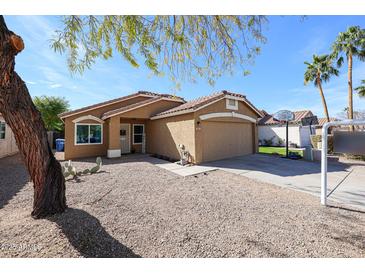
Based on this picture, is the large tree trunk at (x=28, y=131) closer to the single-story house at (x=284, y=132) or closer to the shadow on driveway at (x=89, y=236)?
the shadow on driveway at (x=89, y=236)

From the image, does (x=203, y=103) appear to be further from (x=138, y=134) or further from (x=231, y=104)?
(x=138, y=134)

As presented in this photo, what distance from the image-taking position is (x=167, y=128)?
12891 mm

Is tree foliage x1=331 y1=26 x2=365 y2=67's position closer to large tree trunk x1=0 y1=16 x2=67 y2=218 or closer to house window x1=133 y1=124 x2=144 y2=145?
house window x1=133 y1=124 x2=144 y2=145

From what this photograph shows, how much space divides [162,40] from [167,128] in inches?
331

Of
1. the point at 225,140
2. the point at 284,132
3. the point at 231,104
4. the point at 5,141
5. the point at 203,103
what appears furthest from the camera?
the point at 284,132

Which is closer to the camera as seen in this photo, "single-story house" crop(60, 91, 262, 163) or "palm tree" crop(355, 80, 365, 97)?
"single-story house" crop(60, 91, 262, 163)

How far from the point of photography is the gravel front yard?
284 cm

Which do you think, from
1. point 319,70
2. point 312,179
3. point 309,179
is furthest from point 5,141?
point 319,70

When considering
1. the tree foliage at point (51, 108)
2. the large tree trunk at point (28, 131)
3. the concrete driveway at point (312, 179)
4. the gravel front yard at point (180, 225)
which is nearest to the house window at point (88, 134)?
the gravel front yard at point (180, 225)

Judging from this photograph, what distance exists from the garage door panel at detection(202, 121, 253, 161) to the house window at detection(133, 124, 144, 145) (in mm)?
7309

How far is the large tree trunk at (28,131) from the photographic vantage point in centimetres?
284

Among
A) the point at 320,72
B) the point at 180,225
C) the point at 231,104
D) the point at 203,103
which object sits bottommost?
the point at 180,225

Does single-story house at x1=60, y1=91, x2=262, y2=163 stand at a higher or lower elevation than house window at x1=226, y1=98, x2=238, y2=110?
lower

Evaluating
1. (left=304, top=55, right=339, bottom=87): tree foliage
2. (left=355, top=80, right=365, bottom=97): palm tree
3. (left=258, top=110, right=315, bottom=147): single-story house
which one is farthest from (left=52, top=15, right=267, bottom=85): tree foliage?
(left=355, top=80, right=365, bottom=97): palm tree
